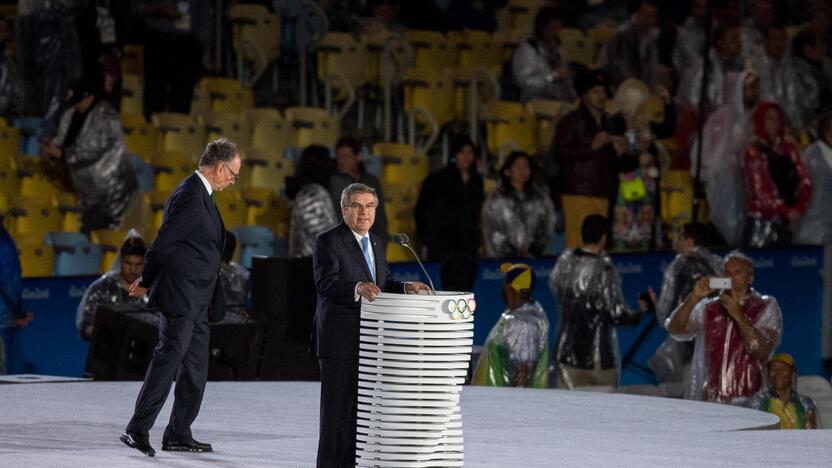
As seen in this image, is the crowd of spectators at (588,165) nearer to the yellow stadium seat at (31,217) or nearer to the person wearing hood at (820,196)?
the person wearing hood at (820,196)

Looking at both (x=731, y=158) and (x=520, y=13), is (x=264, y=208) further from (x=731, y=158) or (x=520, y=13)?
(x=520, y=13)

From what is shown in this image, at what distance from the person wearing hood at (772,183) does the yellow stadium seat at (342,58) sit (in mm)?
3880

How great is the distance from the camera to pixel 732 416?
33.1ft

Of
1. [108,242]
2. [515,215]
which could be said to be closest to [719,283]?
[515,215]

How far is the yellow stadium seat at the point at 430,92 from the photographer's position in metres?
17.7

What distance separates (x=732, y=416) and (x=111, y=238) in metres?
5.73

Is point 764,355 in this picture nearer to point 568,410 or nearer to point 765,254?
point 568,410

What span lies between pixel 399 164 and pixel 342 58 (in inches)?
62.2

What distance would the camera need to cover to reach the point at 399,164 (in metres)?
16.5

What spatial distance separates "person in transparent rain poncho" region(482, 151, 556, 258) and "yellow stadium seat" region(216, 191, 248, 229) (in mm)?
2004

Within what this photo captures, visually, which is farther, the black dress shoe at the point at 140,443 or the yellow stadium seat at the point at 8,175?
the yellow stadium seat at the point at 8,175

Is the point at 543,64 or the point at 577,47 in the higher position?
the point at 577,47

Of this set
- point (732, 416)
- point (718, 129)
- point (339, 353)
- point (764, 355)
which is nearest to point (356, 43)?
point (718, 129)

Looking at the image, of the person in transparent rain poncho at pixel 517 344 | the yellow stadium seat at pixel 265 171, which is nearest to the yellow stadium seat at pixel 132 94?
the yellow stadium seat at pixel 265 171
